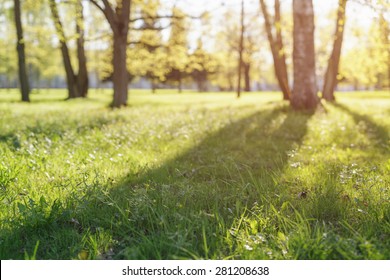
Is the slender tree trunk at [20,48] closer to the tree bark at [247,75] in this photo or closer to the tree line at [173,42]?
the tree line at [173,42]

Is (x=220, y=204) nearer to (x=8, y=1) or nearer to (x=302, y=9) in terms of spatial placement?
(x=302, y=9)

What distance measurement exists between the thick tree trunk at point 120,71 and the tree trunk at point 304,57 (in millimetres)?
9044

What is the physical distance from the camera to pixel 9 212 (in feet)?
12.2

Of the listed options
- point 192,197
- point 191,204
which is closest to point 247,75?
point 192,197

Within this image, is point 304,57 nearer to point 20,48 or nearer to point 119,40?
point 119,40

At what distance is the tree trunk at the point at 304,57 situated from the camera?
500 inches

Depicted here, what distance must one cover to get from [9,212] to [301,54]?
11.3m

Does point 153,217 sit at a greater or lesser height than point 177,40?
lesser

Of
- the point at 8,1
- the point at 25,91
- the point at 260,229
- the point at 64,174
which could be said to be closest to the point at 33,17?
the point at 8,1

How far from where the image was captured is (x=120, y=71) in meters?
19.3

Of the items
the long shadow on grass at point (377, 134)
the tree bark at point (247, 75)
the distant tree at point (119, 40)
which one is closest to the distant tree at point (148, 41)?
Result: the distant tree at point (119, 40)

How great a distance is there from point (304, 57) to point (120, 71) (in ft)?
31.8

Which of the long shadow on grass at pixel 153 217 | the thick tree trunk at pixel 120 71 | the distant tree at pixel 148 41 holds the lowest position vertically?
the long shadow on grass at pixel 153 217

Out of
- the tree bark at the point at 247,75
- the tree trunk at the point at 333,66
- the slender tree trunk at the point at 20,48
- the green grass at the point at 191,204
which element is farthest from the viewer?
the tree bark at the point at 247,75
